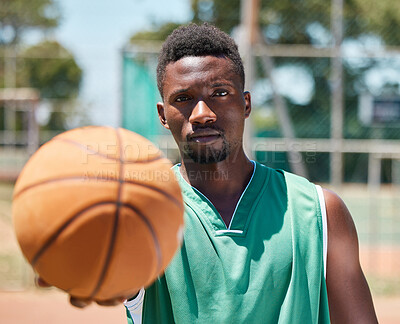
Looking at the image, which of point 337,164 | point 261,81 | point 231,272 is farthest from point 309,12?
point 231,272

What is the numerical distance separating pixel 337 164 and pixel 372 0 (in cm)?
1280

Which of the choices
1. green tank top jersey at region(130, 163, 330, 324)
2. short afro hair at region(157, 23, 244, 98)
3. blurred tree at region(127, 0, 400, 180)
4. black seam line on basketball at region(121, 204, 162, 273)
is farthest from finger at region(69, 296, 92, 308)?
blurred tree at region(127, 0, 400, 180)

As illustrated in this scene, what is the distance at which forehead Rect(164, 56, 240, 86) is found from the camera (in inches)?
78.4

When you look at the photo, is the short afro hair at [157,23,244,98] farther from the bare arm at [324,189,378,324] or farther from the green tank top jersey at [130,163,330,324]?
the bare arm at [324,189,378,324]

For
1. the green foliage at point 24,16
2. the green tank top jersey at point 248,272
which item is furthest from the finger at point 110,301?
the green foliage at point 24,16

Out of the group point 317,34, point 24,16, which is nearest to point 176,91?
point 317,34

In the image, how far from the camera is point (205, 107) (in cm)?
197

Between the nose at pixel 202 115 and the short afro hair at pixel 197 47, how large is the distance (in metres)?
0.23

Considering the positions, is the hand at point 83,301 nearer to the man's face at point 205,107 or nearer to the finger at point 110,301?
the finger at point 110,301

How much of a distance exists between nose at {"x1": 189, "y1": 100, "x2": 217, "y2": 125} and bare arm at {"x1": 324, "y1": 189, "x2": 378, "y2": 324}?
1.99 feet

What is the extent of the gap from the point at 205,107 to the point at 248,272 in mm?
647

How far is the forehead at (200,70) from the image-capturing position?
1.99 meters

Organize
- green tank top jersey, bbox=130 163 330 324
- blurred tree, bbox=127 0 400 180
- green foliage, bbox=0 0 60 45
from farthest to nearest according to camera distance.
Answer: green foliage, bbox=0 0 60 45
blurred tree, bbox=127 0 400 180
green tank top jersey, bbox=130 163 330 324

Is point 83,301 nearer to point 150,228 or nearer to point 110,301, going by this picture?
point 110,301
